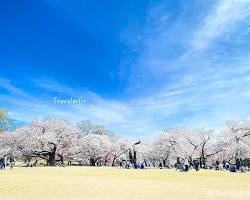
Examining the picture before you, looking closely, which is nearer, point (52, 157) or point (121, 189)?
point (121, 189)

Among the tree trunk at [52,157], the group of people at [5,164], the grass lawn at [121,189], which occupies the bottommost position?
the grass lawn at [121,189]

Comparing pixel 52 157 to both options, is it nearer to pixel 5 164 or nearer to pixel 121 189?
pixel 5 164

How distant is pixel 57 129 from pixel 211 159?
51.1 metres

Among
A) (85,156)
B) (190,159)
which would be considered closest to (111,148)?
(85,156)

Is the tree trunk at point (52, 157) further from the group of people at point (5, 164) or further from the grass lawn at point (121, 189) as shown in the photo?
the grass lawn at point (121, 189)

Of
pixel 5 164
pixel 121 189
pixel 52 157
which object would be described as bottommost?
pixel 121 189

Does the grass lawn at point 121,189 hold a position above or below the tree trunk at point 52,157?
below

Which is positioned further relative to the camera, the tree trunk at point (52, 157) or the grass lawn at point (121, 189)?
the tree trunk at point (52, 157)

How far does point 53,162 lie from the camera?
75000 millimetres

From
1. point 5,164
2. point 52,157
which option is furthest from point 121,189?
point 52,157

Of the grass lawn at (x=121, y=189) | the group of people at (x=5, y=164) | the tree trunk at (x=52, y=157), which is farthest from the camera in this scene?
the tree trunk at (x=52, y=157)

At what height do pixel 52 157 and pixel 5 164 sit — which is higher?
pixel 52 157

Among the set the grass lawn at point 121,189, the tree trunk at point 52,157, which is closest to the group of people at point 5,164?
the tree trunk at point 52,157

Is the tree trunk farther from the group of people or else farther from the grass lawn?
the grass lawn
